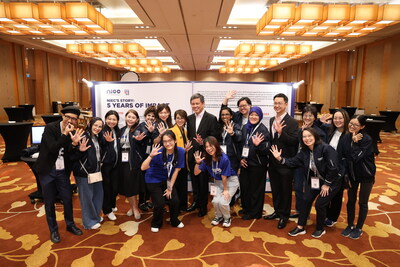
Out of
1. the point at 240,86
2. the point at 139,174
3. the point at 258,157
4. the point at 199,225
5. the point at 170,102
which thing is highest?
the point at 240,86

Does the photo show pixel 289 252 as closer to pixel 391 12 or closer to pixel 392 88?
pixel 391 12

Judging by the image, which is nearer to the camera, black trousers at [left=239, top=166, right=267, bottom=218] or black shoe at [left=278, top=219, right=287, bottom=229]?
black shoe at [left=278, top=219, right=287, bottom=229]

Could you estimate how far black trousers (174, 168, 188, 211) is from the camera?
11.8ft

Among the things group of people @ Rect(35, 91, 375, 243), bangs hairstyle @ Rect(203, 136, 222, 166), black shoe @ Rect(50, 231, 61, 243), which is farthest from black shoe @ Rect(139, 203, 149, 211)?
bangs hairstyle @ Rect(203, 136, 222, 166)

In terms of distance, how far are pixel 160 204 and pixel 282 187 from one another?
60.2 inches

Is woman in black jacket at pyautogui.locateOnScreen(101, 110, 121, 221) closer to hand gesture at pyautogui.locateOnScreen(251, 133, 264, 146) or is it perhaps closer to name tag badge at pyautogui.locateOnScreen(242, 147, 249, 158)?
name tag badge at pyautogui.locateOnScreen(242, 147, 249, 158)

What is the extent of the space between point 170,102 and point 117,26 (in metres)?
6.07

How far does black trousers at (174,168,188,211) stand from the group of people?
1 centimetres

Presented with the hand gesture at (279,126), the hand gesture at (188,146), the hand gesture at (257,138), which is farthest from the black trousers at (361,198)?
the hand gesture at (188,146)

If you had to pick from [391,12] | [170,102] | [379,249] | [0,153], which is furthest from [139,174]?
[391,12]

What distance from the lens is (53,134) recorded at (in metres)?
2.74

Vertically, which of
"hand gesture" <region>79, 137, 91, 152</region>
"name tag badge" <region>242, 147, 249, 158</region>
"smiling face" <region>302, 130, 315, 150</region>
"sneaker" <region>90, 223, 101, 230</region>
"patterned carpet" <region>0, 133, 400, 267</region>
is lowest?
"patterned carpet" <region>0, 133, 400, 267</region>

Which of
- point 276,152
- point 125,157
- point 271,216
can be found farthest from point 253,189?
point 125,157

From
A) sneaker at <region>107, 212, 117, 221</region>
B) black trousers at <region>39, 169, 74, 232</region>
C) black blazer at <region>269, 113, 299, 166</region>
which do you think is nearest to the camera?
black trousers at <region>39, 169, 74, 232</region>
